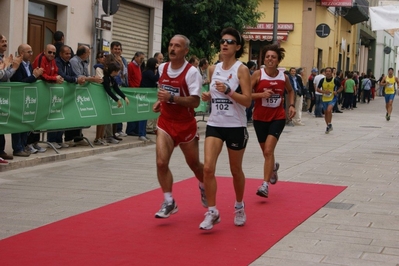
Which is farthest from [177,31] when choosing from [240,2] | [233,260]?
[233,260]

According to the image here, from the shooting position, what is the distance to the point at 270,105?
9742 millimetres

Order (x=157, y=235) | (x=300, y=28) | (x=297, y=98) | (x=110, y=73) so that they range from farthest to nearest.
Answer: (x=300, y=28) < (x=297, y=98) < (x=110, y=73) < (x=157, y=235)

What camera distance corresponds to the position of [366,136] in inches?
800

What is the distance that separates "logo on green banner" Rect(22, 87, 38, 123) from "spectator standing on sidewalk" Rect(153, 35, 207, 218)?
4716 millimetres

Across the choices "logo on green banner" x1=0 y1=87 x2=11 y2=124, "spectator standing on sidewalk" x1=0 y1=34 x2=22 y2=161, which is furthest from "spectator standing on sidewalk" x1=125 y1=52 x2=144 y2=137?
"logo on green banner" x1=0 y1=87 x2=11 y2=124

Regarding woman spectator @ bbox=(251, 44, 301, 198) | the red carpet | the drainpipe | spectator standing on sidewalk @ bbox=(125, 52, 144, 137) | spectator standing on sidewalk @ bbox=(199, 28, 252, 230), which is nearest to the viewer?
the red carpet

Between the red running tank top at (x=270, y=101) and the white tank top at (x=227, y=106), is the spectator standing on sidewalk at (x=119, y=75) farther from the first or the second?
the white tank top at (x=227, y=106)

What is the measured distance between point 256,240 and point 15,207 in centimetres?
294

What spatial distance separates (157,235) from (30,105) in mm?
5578

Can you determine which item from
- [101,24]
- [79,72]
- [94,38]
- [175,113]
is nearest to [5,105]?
[79,72]

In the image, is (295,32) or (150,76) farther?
(295,32)

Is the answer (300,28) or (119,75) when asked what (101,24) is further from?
(300,28)

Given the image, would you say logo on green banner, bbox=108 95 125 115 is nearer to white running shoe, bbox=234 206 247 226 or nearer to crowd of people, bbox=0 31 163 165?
crowd of people, bbox=0 31 163 165

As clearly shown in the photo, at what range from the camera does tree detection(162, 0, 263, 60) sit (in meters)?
26.4
